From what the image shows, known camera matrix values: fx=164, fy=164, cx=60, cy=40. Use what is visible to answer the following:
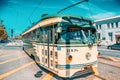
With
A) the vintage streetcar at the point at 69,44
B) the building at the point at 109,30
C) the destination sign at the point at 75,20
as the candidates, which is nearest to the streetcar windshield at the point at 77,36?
the vintage streetcar at the point at 69,44

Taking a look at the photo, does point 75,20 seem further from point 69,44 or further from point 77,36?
point 69,44

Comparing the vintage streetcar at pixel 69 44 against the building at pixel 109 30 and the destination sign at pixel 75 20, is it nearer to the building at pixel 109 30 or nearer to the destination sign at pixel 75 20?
the destination sign at pixel 75 20

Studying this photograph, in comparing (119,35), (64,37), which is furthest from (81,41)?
(119,35)

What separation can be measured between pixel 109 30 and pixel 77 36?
1584 inches

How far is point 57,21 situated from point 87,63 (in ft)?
7.99

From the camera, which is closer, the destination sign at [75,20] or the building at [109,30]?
the destination sign at [75,20]

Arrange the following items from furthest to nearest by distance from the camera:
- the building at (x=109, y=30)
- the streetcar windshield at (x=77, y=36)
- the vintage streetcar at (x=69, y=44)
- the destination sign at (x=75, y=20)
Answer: the building at (x=109, y=30), the destination sign at (x=75, y=20), the streetcar windshield at (x=77, y=36), the vintage streetcar at (x=69, y=44)

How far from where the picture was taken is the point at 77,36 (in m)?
7.63

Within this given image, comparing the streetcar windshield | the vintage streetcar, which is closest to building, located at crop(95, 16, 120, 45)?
the streetcar windshield

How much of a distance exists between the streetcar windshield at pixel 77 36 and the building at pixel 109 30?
3647cm

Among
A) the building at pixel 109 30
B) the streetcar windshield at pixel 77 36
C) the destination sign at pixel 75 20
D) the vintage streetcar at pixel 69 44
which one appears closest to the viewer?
the vintage streetcar at pixel 69 44

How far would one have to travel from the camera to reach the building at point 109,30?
43188 millimetres

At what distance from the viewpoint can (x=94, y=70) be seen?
8203 mm

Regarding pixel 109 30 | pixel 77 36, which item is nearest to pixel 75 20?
pixel 77 36
